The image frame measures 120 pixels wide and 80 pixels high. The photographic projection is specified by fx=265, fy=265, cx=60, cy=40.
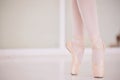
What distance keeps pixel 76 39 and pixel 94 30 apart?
2.9 inches

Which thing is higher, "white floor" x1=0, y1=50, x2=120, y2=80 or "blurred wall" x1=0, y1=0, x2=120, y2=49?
"blurred wall" x1=0, y1=0, x2=120, y2=49

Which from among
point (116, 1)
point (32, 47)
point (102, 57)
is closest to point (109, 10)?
point (116, 1)

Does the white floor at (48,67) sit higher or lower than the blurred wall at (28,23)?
lower

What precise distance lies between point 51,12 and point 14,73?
0.25 metres

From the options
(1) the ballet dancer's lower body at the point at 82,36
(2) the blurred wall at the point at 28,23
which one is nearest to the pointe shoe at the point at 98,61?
(1) the ballet dancer's lower body at the point at 82,36

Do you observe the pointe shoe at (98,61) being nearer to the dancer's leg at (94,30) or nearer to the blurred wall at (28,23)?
the dancer's leg at (94,30)

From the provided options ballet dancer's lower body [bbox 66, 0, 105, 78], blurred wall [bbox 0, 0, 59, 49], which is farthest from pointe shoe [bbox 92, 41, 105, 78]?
blurred wall [bbox 0, 0, 59, 49]

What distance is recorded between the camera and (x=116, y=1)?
0.85m

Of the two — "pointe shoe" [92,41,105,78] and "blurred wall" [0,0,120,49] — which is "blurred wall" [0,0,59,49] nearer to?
"blurred wall" [0,0,120,49]

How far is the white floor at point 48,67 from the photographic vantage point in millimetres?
794

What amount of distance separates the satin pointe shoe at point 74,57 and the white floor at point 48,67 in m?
0.01

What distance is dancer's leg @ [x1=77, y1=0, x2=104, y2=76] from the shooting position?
0.78 m

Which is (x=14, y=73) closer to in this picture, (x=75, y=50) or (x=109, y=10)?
(x=75, y=50)

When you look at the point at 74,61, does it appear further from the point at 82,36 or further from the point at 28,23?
the point at 28,23
